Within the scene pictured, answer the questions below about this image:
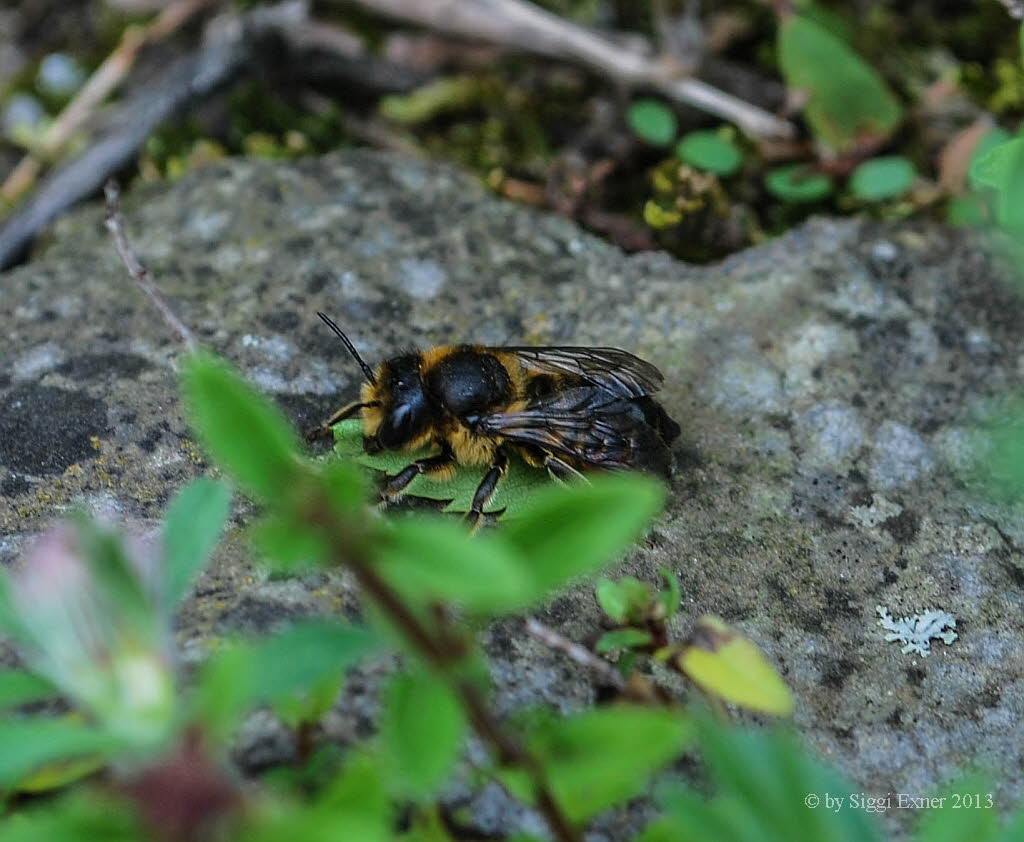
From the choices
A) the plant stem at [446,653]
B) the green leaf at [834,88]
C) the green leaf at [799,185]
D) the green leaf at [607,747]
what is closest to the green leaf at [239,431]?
the plant stem at [446,653]

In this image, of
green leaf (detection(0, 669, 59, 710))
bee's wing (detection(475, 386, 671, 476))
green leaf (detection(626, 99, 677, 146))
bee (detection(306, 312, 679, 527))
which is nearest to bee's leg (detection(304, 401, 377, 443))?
bee (detection(306, 312, 679, 527))

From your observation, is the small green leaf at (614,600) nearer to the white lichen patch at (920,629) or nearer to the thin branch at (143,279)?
the white lichen patch at (920,629)

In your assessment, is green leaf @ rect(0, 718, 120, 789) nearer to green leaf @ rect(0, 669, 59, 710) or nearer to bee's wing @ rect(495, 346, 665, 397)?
green leaf @ rect(0, 669, 59, 710)

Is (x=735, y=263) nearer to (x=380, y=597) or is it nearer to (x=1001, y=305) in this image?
(x=1001, y=305)

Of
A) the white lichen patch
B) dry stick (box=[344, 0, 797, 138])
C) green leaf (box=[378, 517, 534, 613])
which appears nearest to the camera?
green leaf (box=[378, 517, 534, 613])

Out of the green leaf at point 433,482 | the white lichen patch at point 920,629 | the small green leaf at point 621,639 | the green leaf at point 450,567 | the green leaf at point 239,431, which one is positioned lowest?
the white lichen patch at point 920,629

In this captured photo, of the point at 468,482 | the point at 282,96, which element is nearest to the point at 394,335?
the point at 468,482

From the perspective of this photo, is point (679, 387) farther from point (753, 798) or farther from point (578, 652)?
point (753, 798)
